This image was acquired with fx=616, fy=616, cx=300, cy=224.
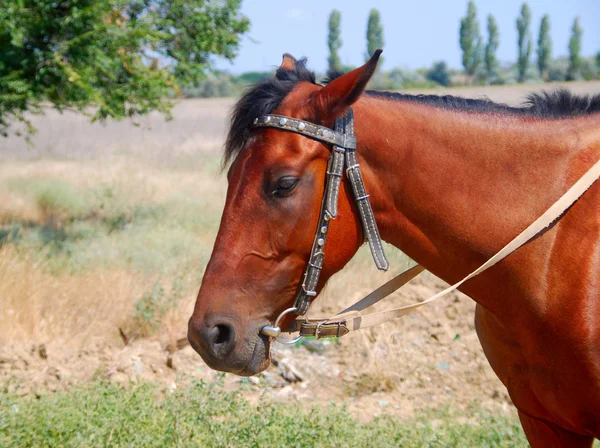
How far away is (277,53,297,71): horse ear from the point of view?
2674mm

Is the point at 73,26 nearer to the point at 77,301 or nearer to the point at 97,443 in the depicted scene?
the point at 77,301

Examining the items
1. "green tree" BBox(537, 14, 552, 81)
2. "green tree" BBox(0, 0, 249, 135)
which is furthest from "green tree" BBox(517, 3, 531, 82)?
"green tree" BBox(0, 0, 249, 135)

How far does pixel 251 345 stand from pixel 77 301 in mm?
4791

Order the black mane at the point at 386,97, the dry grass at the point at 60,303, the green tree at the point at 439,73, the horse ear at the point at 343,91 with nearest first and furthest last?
the horse ear at the point at 343,91 < the black mane at the point at 386,97 < the dry grass at the point at 60,303 < the green tree at the point at 439,73

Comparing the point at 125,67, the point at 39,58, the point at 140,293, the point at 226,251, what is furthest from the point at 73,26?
the point at 226,251

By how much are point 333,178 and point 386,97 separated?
513 mm

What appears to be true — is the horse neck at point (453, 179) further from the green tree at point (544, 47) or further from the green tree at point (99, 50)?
the green tree at point (544, 47)

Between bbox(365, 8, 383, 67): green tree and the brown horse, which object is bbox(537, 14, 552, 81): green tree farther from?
the brown horse

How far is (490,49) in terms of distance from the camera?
6781 cm

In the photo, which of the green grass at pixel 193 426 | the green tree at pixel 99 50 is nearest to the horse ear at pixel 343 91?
the green grass at pixel 193 426

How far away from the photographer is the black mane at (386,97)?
244 cm

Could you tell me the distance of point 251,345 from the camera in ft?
7.57

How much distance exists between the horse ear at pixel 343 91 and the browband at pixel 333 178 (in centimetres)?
5

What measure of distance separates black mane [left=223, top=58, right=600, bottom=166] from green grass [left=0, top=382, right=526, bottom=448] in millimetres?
2114
